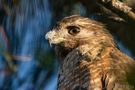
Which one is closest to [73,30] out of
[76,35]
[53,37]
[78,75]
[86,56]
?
[76,35]

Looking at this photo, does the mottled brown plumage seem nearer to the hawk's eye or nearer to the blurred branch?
the hawk's eye

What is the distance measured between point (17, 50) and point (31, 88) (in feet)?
1.10

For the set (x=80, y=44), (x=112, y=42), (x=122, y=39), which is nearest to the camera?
(x=122, y=39)

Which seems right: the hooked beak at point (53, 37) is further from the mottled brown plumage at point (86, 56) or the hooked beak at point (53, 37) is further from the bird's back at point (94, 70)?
the bird's back at point (94, 70)

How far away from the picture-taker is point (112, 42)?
330cm

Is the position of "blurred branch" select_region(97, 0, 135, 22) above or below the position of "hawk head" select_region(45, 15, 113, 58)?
above

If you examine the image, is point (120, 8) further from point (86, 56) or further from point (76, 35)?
point (76, 35)

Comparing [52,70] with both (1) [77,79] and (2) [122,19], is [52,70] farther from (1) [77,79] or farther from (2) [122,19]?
(2) [122,19]

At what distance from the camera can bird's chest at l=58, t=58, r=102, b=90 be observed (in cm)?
244

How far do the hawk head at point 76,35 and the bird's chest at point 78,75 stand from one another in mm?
327

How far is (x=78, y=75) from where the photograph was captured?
2.72m

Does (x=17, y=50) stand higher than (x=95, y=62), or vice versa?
(x=17, y=50)

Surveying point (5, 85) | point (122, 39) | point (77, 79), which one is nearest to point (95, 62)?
point (77, 79)

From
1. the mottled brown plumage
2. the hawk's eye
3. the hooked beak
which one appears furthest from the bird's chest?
the hawk's eye
